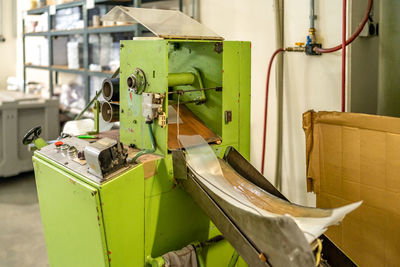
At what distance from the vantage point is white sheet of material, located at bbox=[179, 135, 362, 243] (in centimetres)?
104

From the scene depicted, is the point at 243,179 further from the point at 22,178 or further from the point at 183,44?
the point at 22,178

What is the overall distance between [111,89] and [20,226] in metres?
1.75

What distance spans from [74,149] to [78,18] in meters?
2.57

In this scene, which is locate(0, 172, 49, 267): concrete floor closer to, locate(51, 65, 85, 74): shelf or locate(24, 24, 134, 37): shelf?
locate(51, 65, 85, 74): shelf

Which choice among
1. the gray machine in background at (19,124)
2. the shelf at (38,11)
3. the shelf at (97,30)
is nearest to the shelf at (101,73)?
the shelf at (97,30)

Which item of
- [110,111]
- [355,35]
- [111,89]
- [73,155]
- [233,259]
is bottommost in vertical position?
[233,259]

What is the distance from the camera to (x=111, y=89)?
→ 1.72 meters

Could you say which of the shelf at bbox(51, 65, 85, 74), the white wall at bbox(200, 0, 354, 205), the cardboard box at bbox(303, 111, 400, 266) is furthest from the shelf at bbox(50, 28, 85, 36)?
the cardboard box at bbox(303, 111, 400, 266)

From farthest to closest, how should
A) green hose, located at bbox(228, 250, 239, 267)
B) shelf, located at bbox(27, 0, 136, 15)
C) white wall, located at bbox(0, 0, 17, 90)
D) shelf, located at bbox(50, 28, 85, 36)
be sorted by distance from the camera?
white wall, located at bbox(0, 0, 17, 90) → shelf, located at bbox(50, 28, 85, 36) → shelf, located at bbox(27, 0, 136, 15) → green hose, located at bbox(228, 250, 239, 267)

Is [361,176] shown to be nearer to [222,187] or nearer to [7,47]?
[222,187]

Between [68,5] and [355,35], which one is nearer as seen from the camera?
[355,35]

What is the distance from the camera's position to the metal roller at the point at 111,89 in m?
1.72

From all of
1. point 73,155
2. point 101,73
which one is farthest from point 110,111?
point 101,73

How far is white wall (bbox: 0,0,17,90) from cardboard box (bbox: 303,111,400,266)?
5138 millimetres
